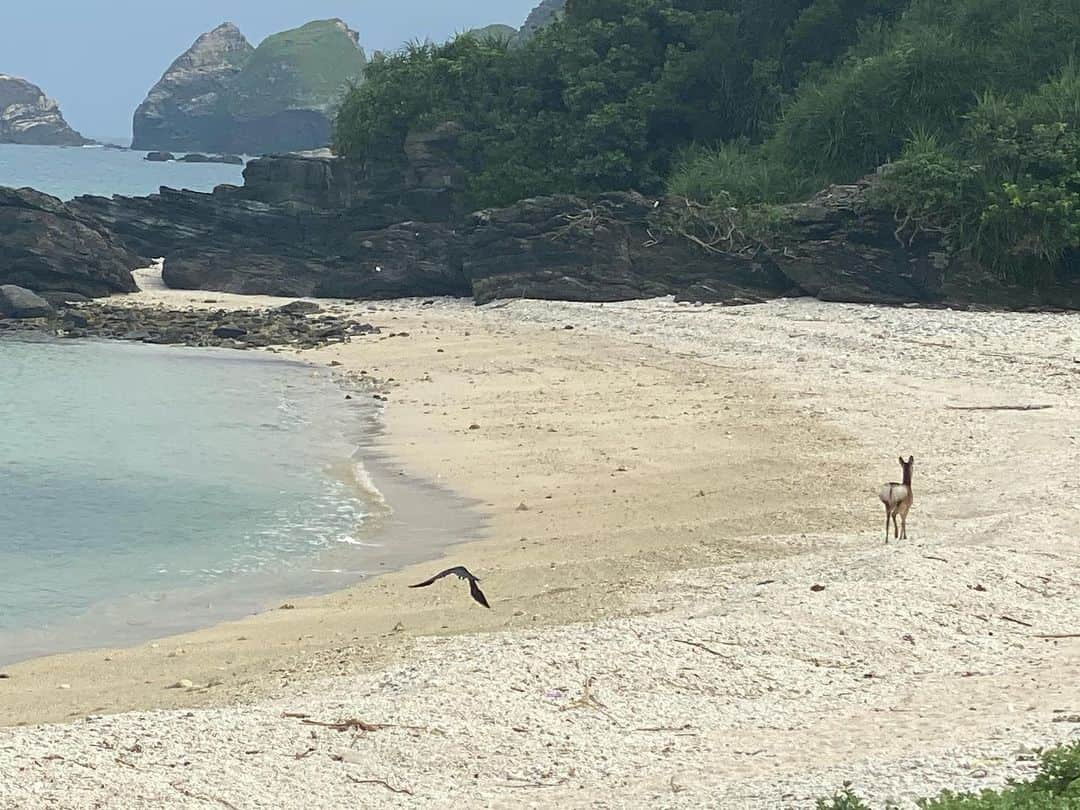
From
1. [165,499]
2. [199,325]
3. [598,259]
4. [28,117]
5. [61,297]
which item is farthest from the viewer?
[28,117]

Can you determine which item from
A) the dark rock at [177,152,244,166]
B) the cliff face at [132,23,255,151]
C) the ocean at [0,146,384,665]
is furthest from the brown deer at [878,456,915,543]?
the cliff face at [132,23,255,151]

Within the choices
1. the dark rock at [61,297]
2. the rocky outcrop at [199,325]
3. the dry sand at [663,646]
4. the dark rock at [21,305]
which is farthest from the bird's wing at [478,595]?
the dark rock at [61,297]

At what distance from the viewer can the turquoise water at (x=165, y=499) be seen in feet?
34.1

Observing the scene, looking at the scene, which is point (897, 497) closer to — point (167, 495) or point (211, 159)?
point (167, 495)

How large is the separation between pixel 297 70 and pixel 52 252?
124093 millimetres

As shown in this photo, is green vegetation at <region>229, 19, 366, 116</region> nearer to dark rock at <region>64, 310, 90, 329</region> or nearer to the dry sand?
dark rock at <region>64, 310, 90, 329</region>

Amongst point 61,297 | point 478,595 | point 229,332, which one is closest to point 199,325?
point 229,332

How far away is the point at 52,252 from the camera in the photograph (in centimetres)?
3009

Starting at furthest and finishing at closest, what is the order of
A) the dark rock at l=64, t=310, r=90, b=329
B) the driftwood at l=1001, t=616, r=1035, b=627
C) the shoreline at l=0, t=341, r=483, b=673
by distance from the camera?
the dark rock at l=64, t=310, r=90, b=329, the shoreline at l=0, t=341, r=483, b=673, the driftwood at l=1001, t=616, r=1035, b=627

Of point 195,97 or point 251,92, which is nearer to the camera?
point 251,92

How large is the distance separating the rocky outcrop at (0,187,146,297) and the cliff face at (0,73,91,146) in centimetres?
15254

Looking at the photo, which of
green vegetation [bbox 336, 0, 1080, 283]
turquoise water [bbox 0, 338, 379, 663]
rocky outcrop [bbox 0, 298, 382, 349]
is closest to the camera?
turquoise water [bbox 0, 338, 379, 663]

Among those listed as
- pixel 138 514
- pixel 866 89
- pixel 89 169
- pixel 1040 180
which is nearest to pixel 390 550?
pixel 138 514

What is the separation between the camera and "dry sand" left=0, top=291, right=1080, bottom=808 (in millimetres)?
5715
